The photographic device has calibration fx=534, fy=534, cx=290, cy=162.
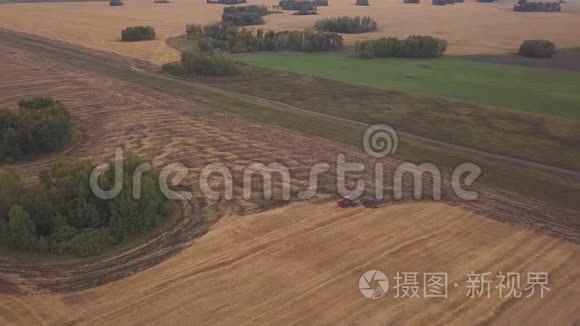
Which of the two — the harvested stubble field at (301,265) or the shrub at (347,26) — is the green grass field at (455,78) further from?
the harvested stubble field at (301,265)

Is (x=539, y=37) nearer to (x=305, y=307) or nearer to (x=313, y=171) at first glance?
(x=313, y=171)

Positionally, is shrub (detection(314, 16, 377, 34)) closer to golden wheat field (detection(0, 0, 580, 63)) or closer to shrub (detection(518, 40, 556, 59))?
golden wheat field (detection(0, 0, 580, 63))

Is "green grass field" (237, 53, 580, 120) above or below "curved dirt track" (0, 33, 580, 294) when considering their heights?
above

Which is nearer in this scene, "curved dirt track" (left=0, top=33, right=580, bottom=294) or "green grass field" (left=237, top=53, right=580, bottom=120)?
"curved dirt track" (left=0, top=33, right=580, bottom=294)

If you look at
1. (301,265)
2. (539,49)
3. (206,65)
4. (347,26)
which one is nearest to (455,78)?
(539,49)

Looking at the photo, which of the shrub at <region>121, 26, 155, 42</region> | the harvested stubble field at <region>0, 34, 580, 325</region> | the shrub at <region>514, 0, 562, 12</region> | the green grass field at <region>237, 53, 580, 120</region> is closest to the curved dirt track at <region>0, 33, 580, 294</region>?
the harvested stubble field at <region>0, 34, 580, 325</region>

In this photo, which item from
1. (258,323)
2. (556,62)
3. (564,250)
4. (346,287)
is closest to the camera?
(258,323)

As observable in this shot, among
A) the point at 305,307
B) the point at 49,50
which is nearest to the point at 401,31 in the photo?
the point at 49,50
